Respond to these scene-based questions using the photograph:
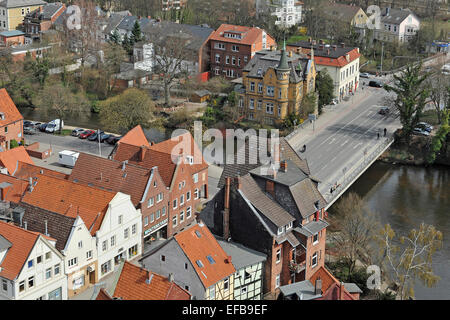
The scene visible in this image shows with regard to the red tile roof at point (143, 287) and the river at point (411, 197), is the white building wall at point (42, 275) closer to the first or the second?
the red tile roof at point (143, 287)

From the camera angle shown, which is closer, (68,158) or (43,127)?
(68,158)

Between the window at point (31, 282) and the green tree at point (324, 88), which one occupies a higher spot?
the green tree at point (324, 88)

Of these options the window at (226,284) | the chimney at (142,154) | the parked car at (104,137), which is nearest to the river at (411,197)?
the window at (226,284)

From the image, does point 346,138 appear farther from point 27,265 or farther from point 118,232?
point 27,265

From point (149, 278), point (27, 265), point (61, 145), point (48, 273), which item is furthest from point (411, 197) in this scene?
point (27, 265)

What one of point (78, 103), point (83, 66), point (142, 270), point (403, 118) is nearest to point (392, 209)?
point (403, 118)

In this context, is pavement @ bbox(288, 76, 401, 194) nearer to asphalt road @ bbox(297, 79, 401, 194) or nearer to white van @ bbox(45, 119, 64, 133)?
asphalt road @ bbox(297, 79, 401, 194)

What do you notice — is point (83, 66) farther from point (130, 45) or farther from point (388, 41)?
point (388, 41)
